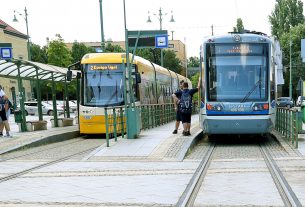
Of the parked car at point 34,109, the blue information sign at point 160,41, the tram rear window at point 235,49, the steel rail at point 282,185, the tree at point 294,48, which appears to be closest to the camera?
the steel rail at point 282,185

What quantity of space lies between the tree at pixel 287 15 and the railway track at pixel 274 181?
2443 inches

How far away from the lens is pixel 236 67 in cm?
1411

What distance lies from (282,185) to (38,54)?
71.9 m

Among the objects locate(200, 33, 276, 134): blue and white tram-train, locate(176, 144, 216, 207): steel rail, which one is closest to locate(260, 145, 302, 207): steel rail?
locate(176, 144, 216, 207): steel rail

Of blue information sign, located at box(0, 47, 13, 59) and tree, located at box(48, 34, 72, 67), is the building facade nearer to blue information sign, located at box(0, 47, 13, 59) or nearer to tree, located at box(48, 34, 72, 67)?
tree, located at box(48, 34, 72, 67)

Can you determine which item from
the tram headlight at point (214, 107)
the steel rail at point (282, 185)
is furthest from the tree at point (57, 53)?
the steel rail at point (282, 185)

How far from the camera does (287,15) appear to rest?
231 feet

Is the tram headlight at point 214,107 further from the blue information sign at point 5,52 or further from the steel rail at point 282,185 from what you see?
the blue information sign at point 5,52

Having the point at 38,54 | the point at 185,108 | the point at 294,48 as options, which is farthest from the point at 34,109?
the point at 294,48

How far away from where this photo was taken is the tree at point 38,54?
74.8 m

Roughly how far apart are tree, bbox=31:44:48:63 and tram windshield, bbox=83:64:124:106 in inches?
2284

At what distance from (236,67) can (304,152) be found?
3609mm

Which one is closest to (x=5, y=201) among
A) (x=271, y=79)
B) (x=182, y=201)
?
(x=182, y=201)

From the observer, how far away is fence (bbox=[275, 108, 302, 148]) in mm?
12716
